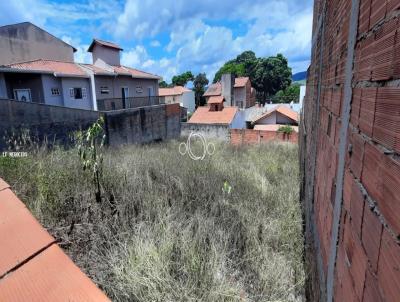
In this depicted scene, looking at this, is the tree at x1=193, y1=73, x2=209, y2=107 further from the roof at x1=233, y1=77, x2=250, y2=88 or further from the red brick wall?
the red brick wall

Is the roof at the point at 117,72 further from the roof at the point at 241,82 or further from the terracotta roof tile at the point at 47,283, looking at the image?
the terracotta roof tile at the point at 47,283

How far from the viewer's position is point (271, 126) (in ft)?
82.5

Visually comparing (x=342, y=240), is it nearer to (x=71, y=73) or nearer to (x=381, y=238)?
(x=381, y=238)

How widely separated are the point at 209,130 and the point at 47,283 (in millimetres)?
20656

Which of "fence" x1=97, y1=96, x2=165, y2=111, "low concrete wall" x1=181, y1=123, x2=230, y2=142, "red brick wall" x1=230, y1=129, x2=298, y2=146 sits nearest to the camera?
"fence" x1=97, y1=96, x2=165, y2=111

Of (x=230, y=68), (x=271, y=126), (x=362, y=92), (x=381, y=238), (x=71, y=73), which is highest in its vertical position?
(x=230, y=68)

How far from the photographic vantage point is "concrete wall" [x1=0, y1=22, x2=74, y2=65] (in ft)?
48.5

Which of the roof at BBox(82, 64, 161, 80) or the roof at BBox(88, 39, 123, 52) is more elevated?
the roof at BBox(88, 39, 123, 52)

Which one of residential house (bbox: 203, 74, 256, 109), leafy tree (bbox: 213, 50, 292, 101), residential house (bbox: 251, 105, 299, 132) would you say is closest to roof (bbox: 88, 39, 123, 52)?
residential house (bbox: 251, 105, 299, 132)

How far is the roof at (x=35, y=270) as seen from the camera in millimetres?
833

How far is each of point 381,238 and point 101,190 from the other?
390 centimetres

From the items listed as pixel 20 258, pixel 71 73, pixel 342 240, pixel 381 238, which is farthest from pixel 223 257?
pixel 71 73

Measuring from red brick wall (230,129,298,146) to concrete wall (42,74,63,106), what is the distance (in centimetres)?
1124

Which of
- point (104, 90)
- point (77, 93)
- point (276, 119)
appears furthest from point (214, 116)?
point (77, 93)
